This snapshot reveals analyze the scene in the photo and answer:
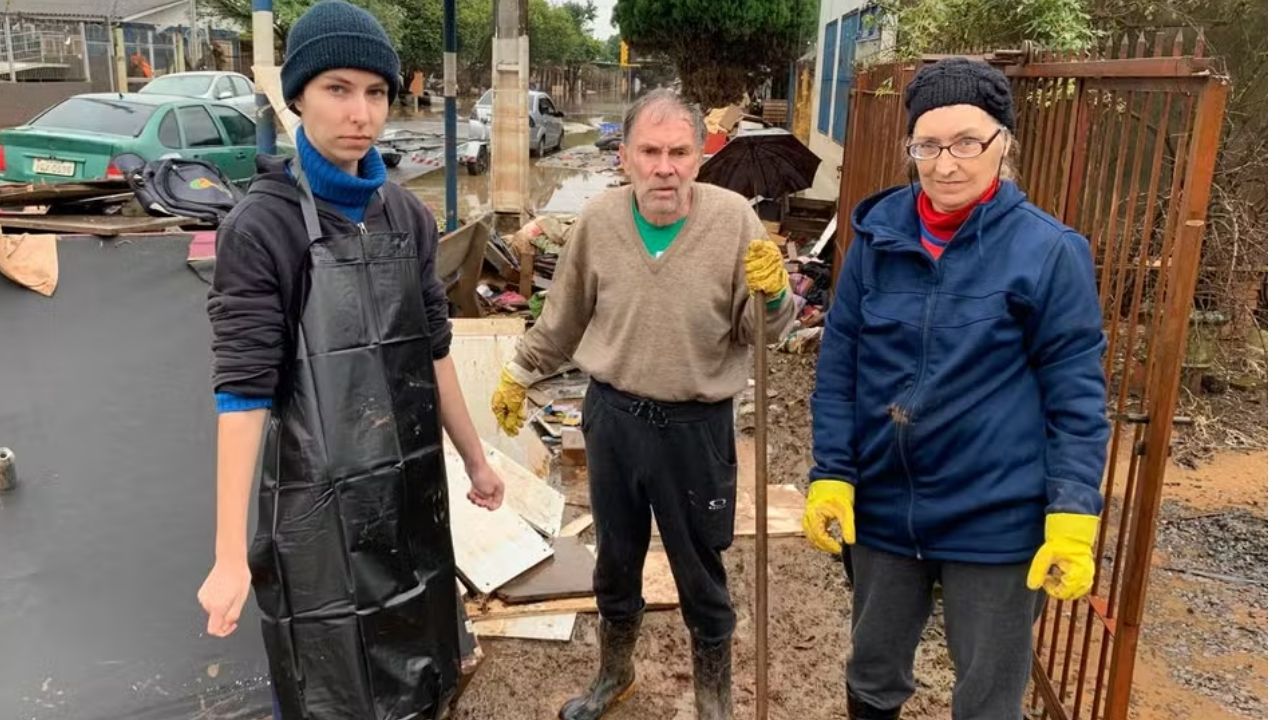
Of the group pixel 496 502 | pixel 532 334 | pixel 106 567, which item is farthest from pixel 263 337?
pixel 106 567

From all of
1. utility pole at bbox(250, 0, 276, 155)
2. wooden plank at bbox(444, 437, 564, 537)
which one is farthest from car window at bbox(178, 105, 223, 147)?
wooden plank at bbox(444, 437, 564, 537)

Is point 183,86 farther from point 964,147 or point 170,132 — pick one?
point 964,147

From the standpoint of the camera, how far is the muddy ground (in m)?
3.35

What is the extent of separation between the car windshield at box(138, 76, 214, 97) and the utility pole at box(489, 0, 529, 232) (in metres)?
6.95

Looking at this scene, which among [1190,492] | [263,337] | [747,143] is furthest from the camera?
[747,143]

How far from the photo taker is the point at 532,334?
291 cm

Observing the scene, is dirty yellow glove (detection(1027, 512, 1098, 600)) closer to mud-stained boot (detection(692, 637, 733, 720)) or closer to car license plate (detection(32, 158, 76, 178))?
mud-stained boot (detection(692, 637, 733, 720))

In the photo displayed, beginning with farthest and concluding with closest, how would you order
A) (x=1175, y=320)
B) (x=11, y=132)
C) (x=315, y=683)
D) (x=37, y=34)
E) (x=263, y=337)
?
1. (x=37, y=34)
2. (x=11, y=132)
3. (x=1175, y=320)
4. (x=315, y=683)
5. (x=263, y=337)

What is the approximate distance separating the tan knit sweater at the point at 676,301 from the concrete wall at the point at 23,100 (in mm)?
22572

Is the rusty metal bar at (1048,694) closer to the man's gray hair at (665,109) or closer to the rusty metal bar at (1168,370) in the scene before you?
the rusty metal bar at (1168,370)

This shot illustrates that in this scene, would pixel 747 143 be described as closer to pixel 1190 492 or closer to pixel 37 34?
pixel 1190 492

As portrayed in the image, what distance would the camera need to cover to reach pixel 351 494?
193cm

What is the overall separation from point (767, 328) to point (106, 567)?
2.32 meters

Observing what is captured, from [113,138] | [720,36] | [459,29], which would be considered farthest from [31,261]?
[459,29]
